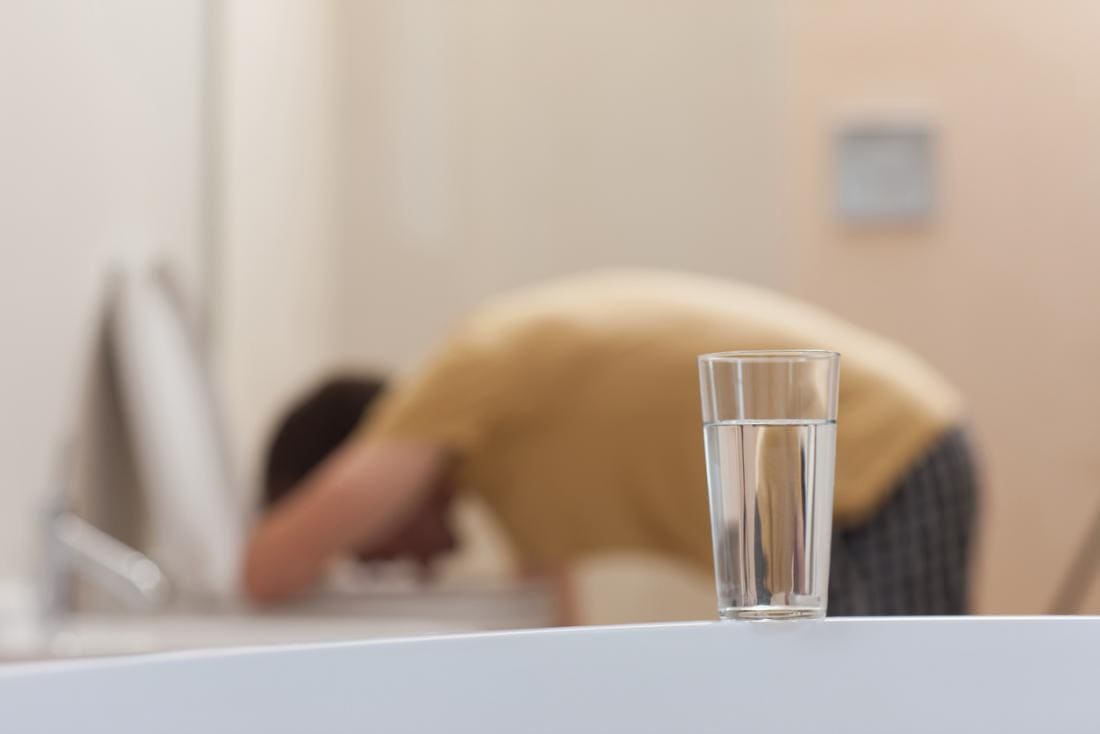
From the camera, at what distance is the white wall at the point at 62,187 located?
1.11 meters

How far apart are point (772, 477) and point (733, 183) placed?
178 centimetres

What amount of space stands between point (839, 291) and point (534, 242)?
462 millimetres

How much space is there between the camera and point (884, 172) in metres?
2.01

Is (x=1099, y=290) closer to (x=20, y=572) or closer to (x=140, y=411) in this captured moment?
(x=140, y=411)

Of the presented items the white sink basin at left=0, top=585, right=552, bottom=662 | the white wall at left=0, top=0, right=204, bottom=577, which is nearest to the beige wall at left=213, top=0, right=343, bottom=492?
the white wall at left=0, top=0, right=204, bottom=577

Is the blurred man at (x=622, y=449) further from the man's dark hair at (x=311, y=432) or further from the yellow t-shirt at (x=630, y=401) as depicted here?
the man's dark hair at (x=311, y=432)

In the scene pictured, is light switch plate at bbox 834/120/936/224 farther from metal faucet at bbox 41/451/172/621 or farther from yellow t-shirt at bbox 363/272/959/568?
metal faucet at bbox 41/451/172/621

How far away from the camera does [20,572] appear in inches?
46.4

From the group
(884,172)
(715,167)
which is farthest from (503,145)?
(884,172)

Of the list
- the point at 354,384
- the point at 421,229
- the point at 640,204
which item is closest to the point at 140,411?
the point at 354,384

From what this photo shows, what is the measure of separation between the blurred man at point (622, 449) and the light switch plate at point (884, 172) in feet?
3.03

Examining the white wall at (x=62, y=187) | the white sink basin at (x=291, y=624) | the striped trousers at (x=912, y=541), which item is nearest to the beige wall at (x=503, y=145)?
the white wall at (x=62, y=187)

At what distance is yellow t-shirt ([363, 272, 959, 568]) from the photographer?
1046 mm

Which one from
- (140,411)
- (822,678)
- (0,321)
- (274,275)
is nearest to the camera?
(822,678)
